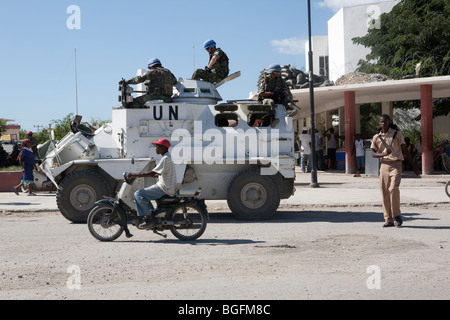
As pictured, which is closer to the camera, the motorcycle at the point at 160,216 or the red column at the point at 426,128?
the motorcycle at the point at 160,216

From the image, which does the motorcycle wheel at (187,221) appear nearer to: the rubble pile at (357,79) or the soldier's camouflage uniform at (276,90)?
the soldier's camouflage uniform at (276,90)

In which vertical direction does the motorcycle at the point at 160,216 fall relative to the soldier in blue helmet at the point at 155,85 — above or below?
below

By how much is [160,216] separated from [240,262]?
217 centimetres

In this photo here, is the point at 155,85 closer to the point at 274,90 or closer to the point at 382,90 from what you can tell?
the point at 274,90

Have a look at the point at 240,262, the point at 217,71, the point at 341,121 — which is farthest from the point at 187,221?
the point at 341,121

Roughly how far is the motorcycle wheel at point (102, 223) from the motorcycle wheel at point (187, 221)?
827 mm

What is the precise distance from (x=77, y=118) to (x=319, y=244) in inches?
235

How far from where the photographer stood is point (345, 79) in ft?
84.3

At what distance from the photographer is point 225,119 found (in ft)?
40.1

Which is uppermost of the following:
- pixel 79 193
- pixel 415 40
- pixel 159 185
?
pixel 415 40

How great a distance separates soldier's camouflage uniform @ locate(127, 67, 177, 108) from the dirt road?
2686 millimetres

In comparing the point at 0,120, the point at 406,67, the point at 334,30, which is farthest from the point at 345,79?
the point at 0,120

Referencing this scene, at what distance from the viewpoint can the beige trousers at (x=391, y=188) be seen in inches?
401

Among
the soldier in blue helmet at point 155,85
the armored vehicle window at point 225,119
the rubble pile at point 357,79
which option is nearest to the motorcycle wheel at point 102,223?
the soldier in blue helmet at point 155,85
